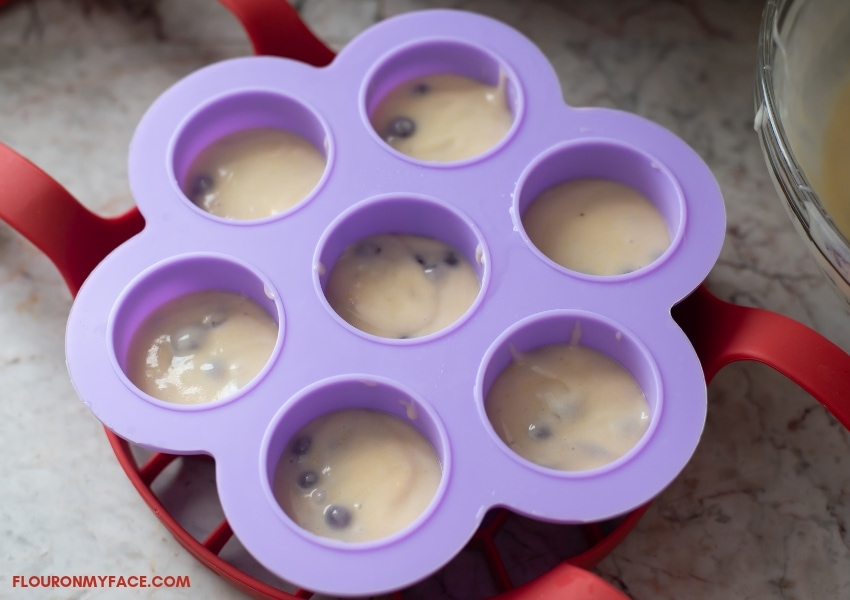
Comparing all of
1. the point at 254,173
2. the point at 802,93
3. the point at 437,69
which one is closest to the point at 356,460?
the point at 254,173

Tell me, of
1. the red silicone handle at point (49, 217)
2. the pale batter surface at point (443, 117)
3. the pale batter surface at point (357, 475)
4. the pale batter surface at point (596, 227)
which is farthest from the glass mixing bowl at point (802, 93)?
the red silicone handle at point (49, 217)

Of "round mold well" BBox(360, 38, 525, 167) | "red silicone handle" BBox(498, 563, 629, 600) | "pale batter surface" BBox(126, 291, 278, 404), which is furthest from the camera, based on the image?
"round mold well" BBox(360, 38, 525, 167)

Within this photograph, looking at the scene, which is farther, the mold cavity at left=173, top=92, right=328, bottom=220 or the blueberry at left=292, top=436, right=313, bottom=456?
the mold cavity at left=173, top=92, right=328, bottom=220

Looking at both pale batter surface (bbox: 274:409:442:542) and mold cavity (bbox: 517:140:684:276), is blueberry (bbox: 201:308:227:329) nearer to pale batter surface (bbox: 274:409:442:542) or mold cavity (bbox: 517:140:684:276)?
pale batter surface (bbox: 274:409:442:542)

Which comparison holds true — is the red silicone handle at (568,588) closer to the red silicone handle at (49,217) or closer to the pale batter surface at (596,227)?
the pale batter surface at (596,227)

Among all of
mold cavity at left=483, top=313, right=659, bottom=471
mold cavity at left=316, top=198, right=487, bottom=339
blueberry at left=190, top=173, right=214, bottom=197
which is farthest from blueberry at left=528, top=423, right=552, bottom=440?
blueberry at left=190, top=173, right=214, bottom=197

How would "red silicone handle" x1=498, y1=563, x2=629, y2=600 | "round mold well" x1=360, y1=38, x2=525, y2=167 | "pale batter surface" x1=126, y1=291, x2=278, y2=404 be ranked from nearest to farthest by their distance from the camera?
"red silicone handle" x1=498, y1=563, x2=629, y2=600
"pale batter surface" x1=126, y1=291, x2=278, y2=404
"round mold well" x1=360, y1=38, x2=525, y2=167
